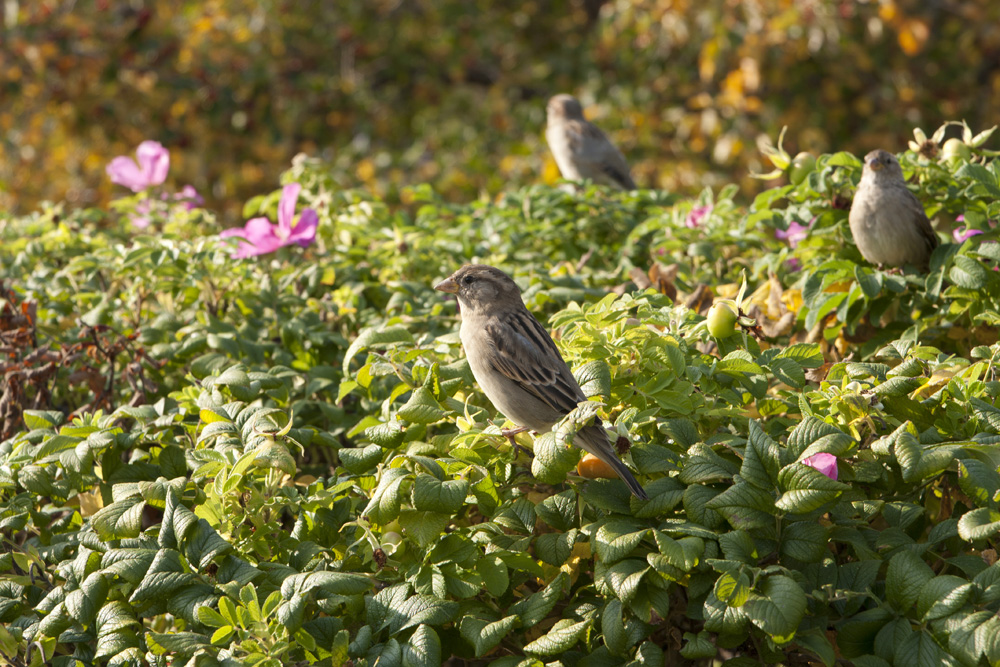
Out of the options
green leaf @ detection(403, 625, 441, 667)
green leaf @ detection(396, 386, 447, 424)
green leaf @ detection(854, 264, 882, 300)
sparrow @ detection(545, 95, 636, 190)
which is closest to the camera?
green leaf @ detection(403, 625, 441, 667)

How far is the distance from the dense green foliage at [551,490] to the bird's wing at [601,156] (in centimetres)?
280

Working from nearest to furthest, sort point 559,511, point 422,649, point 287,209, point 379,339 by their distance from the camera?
point 422,649 → point 559,511 → point 379,339 → point 287,209

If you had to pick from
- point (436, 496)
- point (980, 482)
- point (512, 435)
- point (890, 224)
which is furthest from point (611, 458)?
point (890, 224)

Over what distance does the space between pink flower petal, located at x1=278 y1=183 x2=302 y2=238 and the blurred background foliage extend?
4522 mm

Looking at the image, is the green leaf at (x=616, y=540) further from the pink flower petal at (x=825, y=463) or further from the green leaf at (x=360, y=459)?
the green leaf at (x=360, y=459)

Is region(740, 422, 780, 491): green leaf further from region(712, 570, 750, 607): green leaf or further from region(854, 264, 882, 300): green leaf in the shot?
region(854, 264, 882, 300): green leaf

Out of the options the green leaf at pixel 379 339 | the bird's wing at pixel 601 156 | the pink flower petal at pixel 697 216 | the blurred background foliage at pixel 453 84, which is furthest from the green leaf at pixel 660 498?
the blurred background foliage at pixel 453 84

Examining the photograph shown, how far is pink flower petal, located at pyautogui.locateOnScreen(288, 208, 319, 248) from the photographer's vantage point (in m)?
3.37

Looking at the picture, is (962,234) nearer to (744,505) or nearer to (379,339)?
(744,505)

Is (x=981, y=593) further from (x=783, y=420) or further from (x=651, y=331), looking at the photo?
(x=651, y=331)

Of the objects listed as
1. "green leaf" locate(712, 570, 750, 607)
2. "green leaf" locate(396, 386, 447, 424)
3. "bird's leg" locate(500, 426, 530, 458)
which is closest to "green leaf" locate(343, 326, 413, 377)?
"green leaf" locate(396, 386, 447, 424)

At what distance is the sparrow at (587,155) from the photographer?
5.77m

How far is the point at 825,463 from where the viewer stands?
1.80 metres

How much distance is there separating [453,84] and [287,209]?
6.24 m
